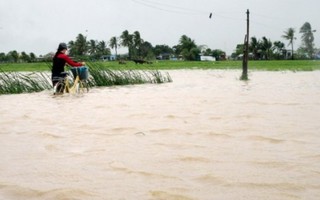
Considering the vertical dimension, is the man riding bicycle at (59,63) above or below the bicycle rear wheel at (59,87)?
above

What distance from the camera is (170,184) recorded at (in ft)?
8.39

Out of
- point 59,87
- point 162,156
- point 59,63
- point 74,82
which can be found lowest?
point 162,156

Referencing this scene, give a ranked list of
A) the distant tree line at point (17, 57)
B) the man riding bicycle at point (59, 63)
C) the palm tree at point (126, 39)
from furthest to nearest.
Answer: the distant tree line at point (17, 57), the palm tree at point (126, 39), the man riding bicycle at point (59, 63)

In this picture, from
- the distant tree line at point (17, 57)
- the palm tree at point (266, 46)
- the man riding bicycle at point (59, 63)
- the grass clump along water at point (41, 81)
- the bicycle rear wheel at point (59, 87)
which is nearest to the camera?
the man riding bicycle at point (59, 63)

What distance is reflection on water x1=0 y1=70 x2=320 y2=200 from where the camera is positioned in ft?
8.01

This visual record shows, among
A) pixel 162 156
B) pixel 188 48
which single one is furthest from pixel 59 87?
pixel 188 48

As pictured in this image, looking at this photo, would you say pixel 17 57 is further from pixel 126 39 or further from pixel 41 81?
pixel 41 81

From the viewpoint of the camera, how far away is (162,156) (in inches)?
131

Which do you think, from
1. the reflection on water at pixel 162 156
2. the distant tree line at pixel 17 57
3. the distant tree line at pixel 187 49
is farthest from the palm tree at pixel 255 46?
the reflection on water at pixel 162 156

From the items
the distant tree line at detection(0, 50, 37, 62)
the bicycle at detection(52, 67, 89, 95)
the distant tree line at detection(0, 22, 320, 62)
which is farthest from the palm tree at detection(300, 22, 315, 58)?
the bicycle at detection(52, 67, 89, 95)

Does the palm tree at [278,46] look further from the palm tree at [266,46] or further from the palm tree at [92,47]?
the palm tree at [92,47]

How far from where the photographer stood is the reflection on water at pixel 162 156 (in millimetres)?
2441

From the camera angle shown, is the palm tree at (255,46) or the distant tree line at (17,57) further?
the distant tree line at (17,57)

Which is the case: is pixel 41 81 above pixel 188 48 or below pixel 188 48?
below
